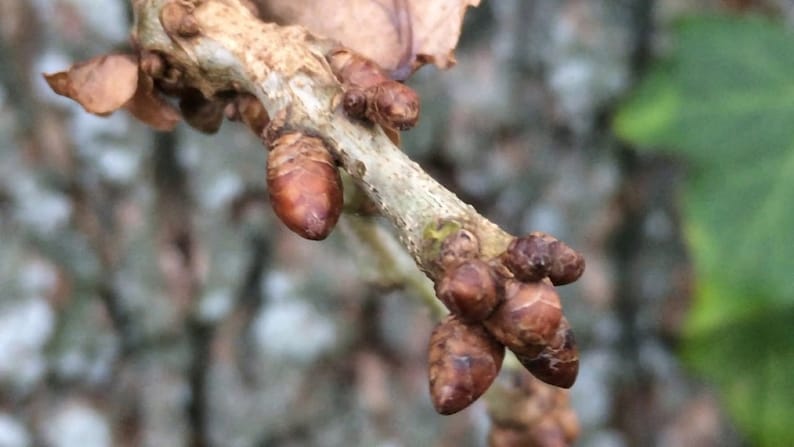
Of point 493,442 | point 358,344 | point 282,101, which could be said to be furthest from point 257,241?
A: point 282,101

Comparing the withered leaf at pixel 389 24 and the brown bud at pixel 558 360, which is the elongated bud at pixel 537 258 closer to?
the brown bud at pixel 558 360

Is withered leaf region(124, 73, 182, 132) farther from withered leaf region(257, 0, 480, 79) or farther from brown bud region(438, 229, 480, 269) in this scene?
brown bud region(438, 229, 480, 269)

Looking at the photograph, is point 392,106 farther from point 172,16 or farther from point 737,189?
point 737,189

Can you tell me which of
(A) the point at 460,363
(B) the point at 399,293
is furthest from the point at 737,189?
(A) the point at 460,363

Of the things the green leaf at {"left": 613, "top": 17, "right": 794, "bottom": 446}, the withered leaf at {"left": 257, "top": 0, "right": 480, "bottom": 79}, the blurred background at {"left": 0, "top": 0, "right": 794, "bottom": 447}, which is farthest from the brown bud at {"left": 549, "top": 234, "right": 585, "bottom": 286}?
the green leaf at {"left": 613, "top": 17, "right": 794, "bottom": 446}

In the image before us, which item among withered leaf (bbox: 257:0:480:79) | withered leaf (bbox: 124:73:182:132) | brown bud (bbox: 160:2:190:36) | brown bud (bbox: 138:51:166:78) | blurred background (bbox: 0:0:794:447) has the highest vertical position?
withered leaf (bbox: 257:0:480:79)

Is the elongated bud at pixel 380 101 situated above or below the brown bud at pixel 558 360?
above

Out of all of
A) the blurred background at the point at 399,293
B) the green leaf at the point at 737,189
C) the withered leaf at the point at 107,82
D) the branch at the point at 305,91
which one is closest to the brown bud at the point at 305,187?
the branch at the point at 305,91

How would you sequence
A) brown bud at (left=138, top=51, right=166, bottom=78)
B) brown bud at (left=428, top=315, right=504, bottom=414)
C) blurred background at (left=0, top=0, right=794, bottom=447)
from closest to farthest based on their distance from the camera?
brown bud at (left=428, top=315, right=504, bottom=414) < brown bud at (left=138, top=51, right=166, bottom=78) < blurred background at (left=0, top=0, right=794, bottom=447)
